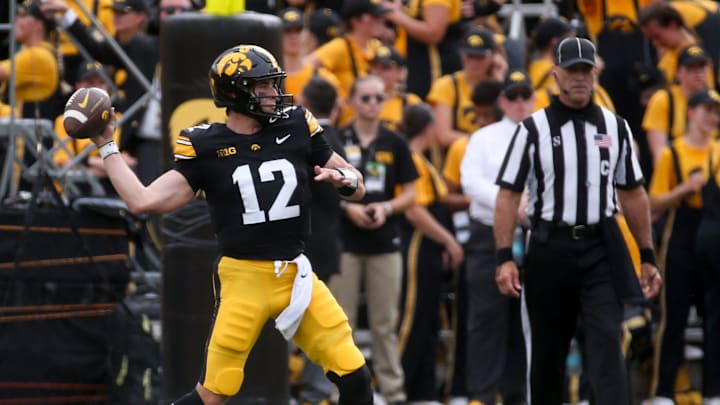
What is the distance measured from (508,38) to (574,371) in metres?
3.15

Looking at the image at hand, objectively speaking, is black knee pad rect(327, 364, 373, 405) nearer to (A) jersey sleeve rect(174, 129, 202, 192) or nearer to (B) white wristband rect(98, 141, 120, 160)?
(A) jersey sleeve rect(174, 129, 202, 192)

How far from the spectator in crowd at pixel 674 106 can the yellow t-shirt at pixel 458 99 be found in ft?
4.16

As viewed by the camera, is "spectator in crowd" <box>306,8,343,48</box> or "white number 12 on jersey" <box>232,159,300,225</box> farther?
"spectator in crowd" <box>306,8,343,48</box>

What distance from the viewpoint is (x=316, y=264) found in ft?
31.6

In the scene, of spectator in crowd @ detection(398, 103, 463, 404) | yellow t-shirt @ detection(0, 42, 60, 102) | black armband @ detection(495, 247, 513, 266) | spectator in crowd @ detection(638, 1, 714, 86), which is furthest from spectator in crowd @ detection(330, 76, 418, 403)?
yellow t-shirt @ detection(0, 42, 60, 102)

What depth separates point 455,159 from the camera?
10.8 m

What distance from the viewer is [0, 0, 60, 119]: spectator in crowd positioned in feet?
36.9

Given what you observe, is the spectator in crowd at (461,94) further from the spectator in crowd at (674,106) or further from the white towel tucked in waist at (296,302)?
the white towel tucked in waist at (296,302)

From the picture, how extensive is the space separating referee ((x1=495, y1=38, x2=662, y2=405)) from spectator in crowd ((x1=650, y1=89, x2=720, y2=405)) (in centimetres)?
229

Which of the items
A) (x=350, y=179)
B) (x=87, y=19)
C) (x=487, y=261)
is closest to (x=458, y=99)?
(x=487, y=261)

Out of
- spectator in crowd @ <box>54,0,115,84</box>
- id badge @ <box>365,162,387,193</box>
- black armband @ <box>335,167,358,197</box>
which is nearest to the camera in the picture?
black armband @ <box>335,167,358,197</box>

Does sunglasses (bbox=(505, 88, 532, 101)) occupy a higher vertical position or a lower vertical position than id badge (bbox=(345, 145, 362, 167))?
higher

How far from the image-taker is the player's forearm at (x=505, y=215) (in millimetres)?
8172

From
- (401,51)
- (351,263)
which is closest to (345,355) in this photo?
(351,263)
